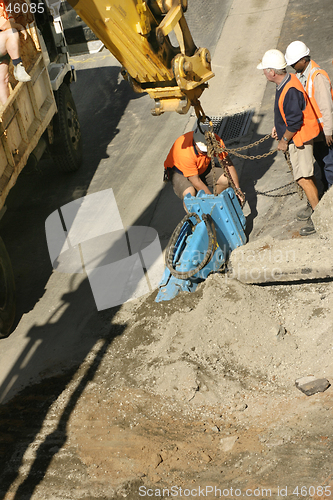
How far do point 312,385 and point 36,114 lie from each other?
17.6ft

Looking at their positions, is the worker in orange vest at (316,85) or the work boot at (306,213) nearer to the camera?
the worker in orange vest at (316,85)

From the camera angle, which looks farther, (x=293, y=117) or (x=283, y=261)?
(x=293, y=117)

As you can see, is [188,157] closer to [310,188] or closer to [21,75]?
[310,188]

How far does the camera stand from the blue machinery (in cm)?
557

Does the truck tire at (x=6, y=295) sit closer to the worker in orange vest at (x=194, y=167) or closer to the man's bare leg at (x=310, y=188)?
the worker in orange vest at (x=194, y=167)

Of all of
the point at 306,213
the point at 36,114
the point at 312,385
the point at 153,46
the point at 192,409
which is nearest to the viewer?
the point at 312,385

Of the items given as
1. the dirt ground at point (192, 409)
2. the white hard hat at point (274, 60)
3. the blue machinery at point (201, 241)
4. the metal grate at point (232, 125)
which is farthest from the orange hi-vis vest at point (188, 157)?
the metal grate at point (232, 125)

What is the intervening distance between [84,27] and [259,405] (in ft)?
27.0

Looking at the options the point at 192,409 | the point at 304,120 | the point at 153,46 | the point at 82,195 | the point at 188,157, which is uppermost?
the point at 153,46

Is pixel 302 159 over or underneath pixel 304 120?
underneath

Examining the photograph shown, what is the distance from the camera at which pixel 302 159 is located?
591 centimetres

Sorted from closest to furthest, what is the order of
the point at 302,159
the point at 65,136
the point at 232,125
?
the point at 302,159
the point at 65,136
the point at 232,125

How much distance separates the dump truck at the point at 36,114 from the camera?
6395 millimetres

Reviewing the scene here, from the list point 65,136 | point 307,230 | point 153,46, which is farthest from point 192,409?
point 65,136
